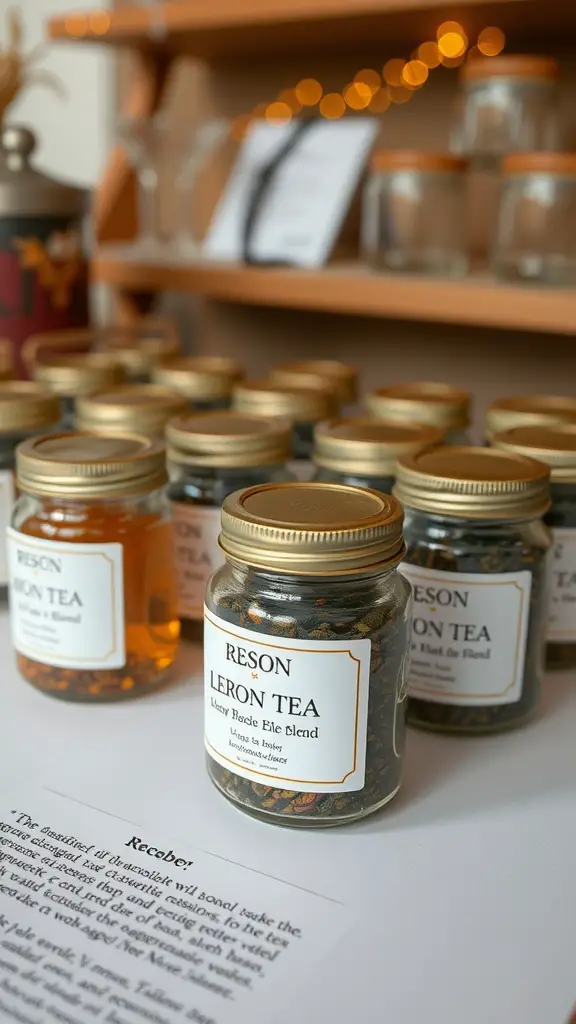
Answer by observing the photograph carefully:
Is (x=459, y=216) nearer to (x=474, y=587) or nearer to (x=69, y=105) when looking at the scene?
(x=474, y=587)

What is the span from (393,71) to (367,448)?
702 mm

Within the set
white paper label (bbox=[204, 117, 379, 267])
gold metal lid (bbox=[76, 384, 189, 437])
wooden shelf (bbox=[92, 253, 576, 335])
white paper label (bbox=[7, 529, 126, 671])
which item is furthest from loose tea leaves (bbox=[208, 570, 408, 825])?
white paper label (bbox=[204, 117, 379, 267])

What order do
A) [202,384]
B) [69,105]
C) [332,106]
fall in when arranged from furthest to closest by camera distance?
[69,105] < [332,106] < [202,384]

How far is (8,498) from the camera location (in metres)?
0.78

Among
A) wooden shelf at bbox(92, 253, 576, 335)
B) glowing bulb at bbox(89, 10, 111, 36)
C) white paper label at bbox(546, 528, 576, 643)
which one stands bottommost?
white paper label at bbox(546, 528, 576, 643)

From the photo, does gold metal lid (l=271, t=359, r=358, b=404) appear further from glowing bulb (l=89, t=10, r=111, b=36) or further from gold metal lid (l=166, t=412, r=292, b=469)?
glowing bulb (l=89, t=10, r=111, b=36)

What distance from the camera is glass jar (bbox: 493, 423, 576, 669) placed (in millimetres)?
694

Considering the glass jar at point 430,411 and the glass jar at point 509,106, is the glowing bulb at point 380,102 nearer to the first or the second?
the glass jar at point 509,106

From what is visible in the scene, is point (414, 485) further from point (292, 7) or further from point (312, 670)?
point (292, 7)

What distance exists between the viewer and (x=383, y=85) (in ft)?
4.05

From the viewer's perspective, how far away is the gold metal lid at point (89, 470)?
2.06 feet

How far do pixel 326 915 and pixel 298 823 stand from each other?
75 millimetres

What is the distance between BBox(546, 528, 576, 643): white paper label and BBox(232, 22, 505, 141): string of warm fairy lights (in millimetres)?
603

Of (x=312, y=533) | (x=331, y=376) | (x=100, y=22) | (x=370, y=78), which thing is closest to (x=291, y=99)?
(x=370, y=78)
